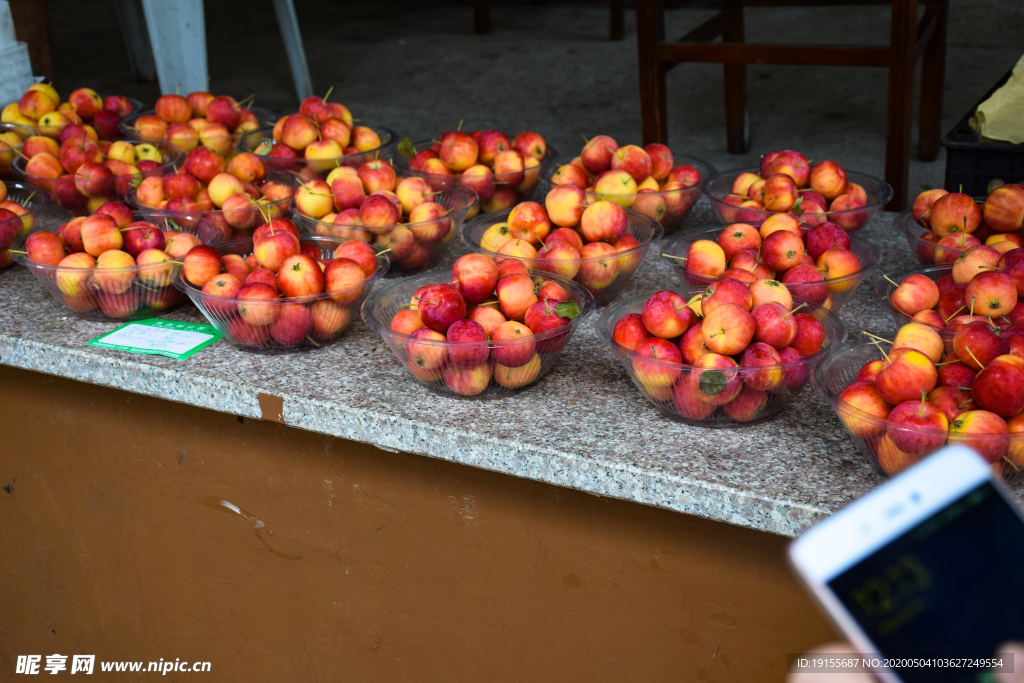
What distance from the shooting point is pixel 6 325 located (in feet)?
4.94

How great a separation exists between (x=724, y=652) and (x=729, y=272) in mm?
517

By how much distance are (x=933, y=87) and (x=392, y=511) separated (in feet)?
11.2

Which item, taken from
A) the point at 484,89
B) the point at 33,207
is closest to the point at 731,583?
the point at 33,207

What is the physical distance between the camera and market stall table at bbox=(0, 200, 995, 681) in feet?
3.56

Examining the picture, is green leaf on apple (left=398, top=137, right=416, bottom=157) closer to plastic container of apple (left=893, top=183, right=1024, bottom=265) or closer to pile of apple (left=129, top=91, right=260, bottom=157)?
pile of apple (left=129, top=91, right=260, bottom=157)

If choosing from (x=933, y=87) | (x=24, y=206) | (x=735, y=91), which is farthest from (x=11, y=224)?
(x=933, y=87)

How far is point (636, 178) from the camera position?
1691 millimetres

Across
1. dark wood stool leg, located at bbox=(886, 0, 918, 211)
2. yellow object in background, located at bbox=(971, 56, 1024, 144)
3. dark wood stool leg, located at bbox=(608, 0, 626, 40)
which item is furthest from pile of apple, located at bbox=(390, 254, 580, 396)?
dark wood stool leg, located at bbox=(608, 0, 626, 40)

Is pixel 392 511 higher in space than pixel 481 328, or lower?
lower

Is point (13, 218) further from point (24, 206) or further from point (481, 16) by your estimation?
point (481, 16)

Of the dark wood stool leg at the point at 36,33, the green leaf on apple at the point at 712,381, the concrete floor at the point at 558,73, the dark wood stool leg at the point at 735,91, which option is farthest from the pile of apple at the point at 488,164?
the concrete floor at the point at 558,73

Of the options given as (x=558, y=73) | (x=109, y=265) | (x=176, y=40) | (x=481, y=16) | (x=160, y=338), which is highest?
(x=176, y=40)

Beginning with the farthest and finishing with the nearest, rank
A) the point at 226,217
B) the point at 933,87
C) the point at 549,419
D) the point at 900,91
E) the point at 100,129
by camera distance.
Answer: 1. the point at 933,87
2. the point at 900,91
3. the point at 100,129
4. the point at 226,217
5. the point at 549,419

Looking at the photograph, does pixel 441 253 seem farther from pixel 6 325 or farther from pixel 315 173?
pixel 6 325
